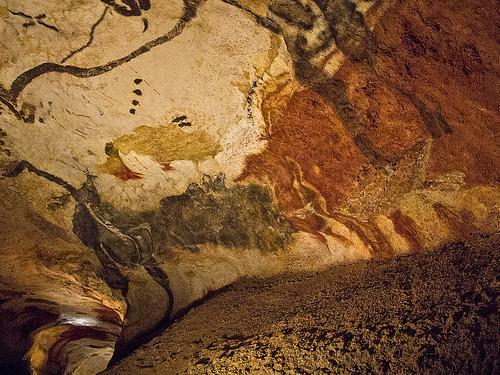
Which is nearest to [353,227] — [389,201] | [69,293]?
[389,201]

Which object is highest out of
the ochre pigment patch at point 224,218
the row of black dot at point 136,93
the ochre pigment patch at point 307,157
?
the ochre pigment patch at point 307,157

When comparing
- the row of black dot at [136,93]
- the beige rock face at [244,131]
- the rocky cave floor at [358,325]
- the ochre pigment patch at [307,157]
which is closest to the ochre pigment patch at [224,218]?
the beige rock face at [244,131]

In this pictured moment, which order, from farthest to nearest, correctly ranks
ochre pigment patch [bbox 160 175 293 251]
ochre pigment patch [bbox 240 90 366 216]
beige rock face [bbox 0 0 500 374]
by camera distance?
ochre pigment patch [bbox 160 175 293 251], ochre pigment patch [bbox 240 90 366 216], beige rock face [bbox 0 0 500 374]

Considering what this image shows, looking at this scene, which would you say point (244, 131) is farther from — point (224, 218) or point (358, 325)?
point (358, 325)

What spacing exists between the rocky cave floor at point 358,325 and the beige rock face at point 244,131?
7.0 inches

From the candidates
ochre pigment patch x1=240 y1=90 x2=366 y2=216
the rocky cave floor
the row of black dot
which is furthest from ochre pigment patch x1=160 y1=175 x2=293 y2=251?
the row of black dot

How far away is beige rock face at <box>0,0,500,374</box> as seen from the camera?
125cm

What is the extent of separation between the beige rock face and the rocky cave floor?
0.18 metres

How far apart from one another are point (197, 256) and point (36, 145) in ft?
3.67

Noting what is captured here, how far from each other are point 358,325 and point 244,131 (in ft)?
3.15

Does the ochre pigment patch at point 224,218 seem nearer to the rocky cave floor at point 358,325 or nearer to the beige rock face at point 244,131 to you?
the beige rock face at point 244,131

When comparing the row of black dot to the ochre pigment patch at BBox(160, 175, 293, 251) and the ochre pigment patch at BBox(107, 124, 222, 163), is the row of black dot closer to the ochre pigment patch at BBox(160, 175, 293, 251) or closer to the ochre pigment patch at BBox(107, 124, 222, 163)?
the ochre pigment patch at BBox(107, 124, 222, 163)

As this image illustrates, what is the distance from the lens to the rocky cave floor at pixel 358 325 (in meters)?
0.91

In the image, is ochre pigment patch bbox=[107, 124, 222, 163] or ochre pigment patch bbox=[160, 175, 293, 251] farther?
ochre pigment patch bbox=[160, 175, 293, 251]
